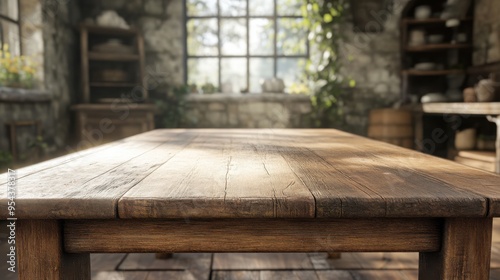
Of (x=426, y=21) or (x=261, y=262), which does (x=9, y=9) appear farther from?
(x=426, y=21)

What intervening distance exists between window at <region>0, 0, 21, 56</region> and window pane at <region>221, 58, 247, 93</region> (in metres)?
2.26

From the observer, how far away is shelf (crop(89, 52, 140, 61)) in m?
4.64

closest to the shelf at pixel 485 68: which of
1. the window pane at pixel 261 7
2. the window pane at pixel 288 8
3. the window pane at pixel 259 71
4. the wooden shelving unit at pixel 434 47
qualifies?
the wooden shelving unit at pixel 434 47

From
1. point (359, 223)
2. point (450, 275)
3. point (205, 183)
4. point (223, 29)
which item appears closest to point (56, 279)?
point (205, 183)

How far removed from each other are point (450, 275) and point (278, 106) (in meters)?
4.37

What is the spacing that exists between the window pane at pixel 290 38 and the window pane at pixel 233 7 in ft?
1.55

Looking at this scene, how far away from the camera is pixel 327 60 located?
5.02 meters

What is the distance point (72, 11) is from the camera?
4809mm

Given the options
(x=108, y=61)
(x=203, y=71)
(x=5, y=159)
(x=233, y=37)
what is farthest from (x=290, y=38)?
(x=5, y=159)

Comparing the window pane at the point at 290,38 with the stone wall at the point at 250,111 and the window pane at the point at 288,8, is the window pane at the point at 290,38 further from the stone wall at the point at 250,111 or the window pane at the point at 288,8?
the stone wall at the point at 250,111

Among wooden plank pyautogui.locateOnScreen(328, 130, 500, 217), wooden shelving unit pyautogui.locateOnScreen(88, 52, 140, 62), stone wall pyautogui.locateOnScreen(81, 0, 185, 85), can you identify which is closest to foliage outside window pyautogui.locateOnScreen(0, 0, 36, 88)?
wooden shelving unit pyautogui.locateOnScreen(88, 52, 140, 62)

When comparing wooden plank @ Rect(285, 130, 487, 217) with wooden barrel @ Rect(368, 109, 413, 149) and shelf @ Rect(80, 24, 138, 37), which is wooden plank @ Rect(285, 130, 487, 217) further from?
shelf @ Rect(80, 24, 138, 37)

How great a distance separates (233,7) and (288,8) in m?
0.68

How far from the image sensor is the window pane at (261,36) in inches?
207
